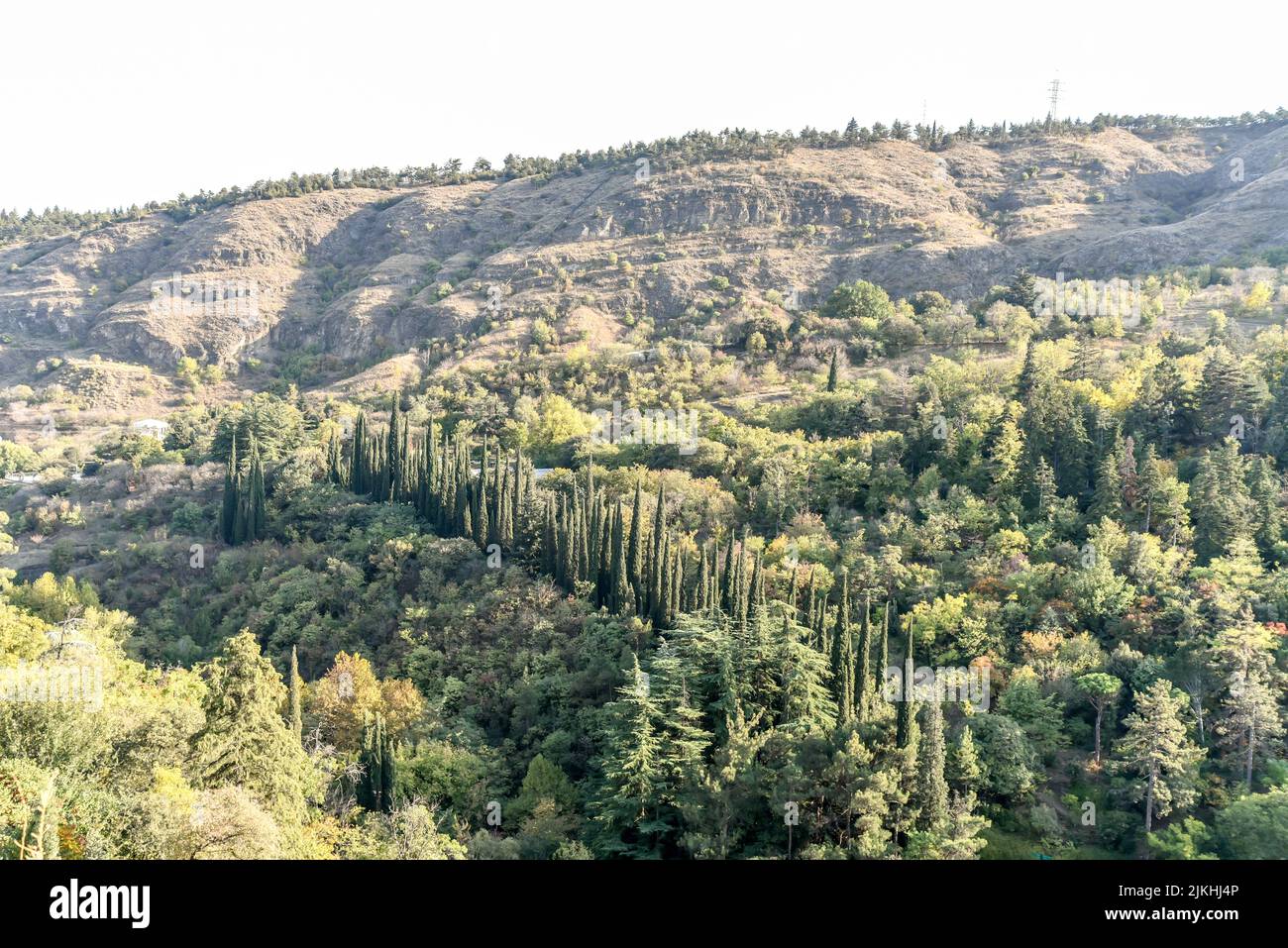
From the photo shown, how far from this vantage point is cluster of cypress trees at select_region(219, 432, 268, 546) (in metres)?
49.6

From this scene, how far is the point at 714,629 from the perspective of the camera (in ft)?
103

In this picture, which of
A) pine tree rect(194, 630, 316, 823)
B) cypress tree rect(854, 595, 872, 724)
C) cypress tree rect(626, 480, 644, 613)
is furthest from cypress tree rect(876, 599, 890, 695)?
pine tree rect(194, 630, 316, 823)

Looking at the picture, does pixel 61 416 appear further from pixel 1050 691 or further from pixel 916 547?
pixel 1050 691

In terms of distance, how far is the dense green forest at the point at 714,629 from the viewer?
2484 centimetres

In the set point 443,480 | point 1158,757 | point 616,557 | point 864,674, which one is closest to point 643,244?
point 443,480

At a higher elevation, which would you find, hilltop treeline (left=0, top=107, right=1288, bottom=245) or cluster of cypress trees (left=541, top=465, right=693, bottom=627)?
hilltop treeline (left=0, top=107, right=1288, bottom=245)

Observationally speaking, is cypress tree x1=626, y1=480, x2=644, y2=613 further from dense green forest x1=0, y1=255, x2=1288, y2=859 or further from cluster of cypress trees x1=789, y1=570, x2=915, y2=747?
cluster of cypress trees x1=789, y1=570, x2=915, y2=747

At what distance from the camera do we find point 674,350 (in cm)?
6900

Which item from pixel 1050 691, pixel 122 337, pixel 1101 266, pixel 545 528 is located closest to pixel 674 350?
pixel 545 528

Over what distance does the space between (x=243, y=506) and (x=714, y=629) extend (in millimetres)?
30069

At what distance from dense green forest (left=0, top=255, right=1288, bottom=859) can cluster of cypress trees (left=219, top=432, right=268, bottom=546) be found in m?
0.24

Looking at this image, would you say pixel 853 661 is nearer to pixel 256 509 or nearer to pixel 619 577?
pixel 619 577

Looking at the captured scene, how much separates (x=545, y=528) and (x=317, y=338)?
190 ft

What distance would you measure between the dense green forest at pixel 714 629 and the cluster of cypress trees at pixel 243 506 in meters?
0.24
